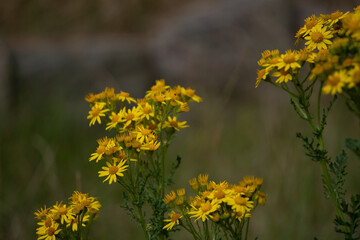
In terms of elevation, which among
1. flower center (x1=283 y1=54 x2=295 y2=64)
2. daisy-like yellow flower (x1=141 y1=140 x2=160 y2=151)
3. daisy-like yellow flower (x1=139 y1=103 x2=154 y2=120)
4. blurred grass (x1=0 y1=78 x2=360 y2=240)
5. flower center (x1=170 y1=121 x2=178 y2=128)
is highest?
blurred grass (x1=0 y1=78 x2=360 y2=240)

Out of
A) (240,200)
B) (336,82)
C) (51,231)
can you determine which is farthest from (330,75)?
(51,231)

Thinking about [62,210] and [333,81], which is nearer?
[333,81]

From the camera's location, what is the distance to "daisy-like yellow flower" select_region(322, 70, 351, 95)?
115 centimetres

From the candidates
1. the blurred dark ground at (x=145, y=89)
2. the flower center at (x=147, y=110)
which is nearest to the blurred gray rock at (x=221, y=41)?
the blurred dark ground at (x=145, y=89)

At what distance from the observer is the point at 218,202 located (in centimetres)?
138

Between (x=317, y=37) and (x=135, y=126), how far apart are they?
33.6 inches

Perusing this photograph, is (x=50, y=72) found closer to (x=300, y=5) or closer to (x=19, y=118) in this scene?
(x=19, y=118)

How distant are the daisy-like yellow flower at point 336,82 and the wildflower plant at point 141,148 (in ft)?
2.27

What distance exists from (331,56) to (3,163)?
11.9 feet

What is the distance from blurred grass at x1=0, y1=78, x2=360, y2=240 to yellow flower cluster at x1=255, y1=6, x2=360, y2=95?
5.52ft

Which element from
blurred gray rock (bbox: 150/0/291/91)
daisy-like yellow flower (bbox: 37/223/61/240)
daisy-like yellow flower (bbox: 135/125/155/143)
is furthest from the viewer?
blurred gray rock (bbox: 150/0/291/91)

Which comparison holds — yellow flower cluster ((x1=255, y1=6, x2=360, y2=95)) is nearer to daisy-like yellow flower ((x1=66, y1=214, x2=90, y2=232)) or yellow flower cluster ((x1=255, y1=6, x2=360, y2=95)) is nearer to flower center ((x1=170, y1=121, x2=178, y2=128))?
flower center ((x1=170, y1=121, x2=178, y2=128))

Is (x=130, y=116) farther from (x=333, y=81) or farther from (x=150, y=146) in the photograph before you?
(x=333, y=81)

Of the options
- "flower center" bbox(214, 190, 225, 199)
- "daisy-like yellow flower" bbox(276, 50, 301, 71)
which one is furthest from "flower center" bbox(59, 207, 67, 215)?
"daisy-like yellow flower" bbox(276, 50, 301, 71)
